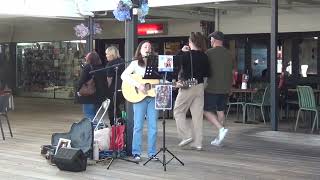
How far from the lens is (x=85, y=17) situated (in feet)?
43.4

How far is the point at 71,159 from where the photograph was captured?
22.2ft

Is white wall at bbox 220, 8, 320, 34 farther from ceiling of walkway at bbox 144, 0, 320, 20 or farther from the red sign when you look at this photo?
the red sign

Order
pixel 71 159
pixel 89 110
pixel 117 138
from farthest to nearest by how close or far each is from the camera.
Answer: pixel 89 110, pixel 117 138, pixel 71 159

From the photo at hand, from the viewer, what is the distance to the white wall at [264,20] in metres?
13.9

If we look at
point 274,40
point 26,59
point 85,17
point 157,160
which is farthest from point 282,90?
point 26,59

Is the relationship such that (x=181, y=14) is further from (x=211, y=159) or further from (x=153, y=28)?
(x=211, y=159)

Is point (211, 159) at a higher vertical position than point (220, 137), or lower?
lower

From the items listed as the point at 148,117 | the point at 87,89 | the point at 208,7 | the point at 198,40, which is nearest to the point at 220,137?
the point at 198,40

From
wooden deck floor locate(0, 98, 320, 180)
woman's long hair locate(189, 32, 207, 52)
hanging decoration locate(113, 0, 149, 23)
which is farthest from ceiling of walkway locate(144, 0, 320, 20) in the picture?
hanging decoration locate(113, 0, 149, 23)

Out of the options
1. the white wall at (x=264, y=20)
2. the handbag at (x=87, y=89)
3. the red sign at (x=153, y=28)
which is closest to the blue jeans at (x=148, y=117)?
the handbag at (x=87, y=89)

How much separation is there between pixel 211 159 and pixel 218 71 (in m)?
1.56

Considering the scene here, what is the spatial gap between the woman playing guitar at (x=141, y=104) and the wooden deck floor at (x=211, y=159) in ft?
1.05

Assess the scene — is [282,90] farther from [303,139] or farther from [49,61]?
[49,61]

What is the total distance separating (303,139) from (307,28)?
5.16m
